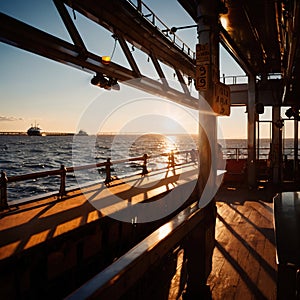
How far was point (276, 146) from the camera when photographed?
45.2 feet

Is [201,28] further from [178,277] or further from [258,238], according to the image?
[258,238]

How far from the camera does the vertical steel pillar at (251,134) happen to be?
1298cm

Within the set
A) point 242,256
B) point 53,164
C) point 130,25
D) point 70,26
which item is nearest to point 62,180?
point 70,26

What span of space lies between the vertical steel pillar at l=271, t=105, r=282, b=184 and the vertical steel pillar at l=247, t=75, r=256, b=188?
3.89 ft

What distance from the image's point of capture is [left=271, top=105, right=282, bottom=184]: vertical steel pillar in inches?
534

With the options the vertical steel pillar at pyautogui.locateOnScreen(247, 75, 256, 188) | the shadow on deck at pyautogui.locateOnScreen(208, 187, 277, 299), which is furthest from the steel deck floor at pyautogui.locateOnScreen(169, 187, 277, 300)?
the vertical steel pillar at pyautogui.locateOnScreen(247, 75, 256, 188)

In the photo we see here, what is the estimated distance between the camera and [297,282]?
7.09 ft

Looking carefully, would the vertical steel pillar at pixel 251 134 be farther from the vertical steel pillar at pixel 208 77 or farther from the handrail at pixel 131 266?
the handrail at pixel 131 266

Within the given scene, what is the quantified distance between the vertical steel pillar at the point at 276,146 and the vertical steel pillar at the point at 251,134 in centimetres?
118

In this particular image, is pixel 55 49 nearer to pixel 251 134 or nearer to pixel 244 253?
pixel 244 253

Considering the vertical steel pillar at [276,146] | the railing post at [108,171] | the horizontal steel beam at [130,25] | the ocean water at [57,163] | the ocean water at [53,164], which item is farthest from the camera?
the ocean water at [53,164]

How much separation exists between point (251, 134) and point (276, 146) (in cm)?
141

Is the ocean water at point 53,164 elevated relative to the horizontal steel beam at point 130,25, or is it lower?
lower

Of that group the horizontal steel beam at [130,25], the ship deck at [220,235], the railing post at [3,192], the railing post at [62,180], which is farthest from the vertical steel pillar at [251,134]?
the railing post at [3,192]
